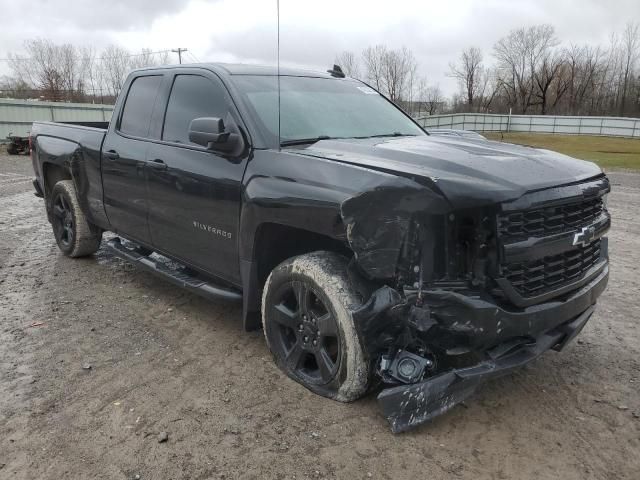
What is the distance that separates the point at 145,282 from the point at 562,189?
404 cm

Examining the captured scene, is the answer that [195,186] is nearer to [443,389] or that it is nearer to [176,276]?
[176,276]

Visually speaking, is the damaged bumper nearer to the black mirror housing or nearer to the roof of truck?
the black mirror housing

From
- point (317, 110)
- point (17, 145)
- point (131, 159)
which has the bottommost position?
point (17, 145)

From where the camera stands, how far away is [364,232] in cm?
276

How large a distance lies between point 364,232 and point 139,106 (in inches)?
115

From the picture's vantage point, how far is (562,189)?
2.93 metres

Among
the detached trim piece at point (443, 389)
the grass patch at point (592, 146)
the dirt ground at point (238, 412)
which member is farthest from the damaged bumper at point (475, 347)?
the grass patch at point (592, 146)

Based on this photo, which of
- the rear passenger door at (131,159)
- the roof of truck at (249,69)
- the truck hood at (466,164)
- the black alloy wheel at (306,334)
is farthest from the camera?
the rear passenger door at (131,159)

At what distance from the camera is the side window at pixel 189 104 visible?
157 inches

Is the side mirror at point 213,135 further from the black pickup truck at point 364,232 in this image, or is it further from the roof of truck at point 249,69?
the roof of truck at point 249,69

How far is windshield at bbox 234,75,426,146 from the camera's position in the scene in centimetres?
375

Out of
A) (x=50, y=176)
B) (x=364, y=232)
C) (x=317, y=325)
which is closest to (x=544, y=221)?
(x=364, y=232)

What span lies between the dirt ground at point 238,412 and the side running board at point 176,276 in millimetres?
386

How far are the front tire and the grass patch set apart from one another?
1602cm
